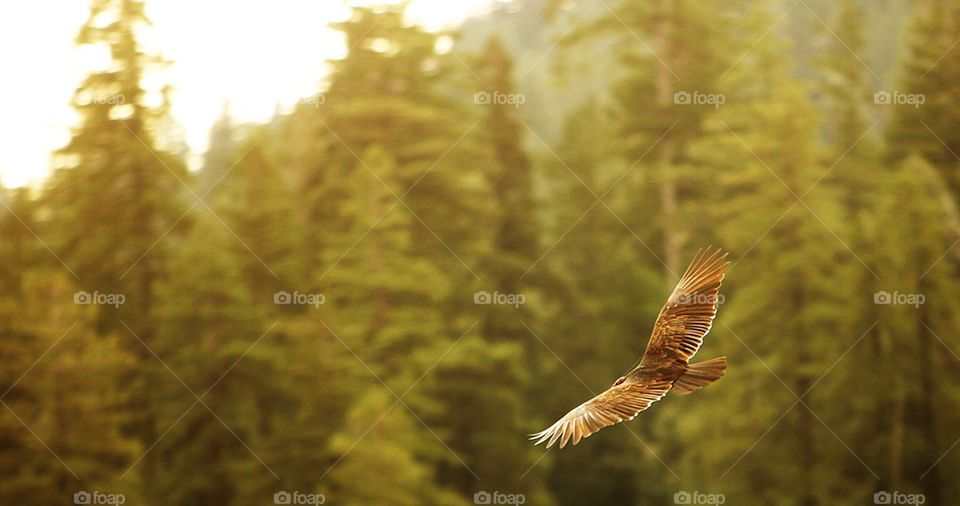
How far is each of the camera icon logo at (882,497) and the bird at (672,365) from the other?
13174 millimetres

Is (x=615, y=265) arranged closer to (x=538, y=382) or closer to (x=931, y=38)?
(x=538, y=382)

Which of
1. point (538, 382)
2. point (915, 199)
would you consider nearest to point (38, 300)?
point (538, 382)

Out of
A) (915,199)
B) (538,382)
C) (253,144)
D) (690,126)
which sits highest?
(690,126)

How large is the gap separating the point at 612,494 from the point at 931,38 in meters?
15.5

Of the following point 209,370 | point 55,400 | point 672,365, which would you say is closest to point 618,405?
point 672,365

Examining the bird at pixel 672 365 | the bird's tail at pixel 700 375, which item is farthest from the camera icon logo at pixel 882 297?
the bird's tail at pixel 700 375

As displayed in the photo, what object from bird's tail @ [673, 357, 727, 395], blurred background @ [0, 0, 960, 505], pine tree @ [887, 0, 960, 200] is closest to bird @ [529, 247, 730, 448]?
bird's tail @ [673, 357, 727, 395]

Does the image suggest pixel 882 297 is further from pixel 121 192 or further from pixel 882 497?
pixel 121 192

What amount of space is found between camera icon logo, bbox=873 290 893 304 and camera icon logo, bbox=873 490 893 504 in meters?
3.51

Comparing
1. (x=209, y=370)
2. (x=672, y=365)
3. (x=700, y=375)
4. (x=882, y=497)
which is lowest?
(x=882, y=497)

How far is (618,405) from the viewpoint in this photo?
25.8 feet

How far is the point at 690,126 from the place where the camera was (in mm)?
28641

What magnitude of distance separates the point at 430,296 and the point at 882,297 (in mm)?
8883

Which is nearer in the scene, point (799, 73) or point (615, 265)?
point (615, 265)
